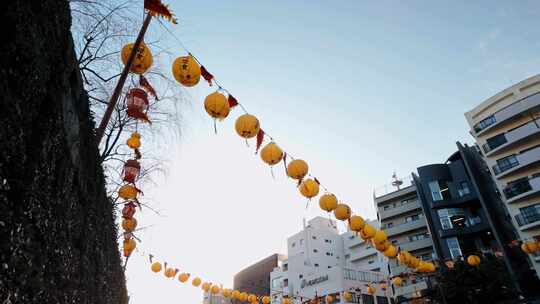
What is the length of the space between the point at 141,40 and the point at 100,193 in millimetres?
2154

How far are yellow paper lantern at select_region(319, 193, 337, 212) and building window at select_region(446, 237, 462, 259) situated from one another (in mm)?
25341

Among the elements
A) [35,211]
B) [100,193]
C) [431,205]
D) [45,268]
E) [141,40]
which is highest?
[431,205]

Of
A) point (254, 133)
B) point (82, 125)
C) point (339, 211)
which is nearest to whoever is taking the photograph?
point (82, 125)

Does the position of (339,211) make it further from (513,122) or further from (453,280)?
(513,122)

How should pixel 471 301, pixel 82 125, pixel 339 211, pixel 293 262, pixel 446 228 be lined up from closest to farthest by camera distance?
pixel 82 125 < pixel 339 211 < pixel 471 301 < pixel 446 228 < pixel 293 262

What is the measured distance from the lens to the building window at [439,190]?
30031mm

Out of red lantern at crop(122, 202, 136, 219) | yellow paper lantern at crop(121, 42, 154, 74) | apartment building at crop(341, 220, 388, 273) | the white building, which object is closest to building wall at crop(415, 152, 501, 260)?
the white building

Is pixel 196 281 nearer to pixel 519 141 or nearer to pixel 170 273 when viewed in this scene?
pixel 170 273

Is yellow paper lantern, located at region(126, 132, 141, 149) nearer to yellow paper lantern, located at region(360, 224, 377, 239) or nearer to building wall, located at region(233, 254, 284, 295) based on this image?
yellow paper lantern, located at region(360, 224, 377, 239)

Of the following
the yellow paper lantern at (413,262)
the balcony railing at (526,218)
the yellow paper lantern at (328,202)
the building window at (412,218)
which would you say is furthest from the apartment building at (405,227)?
the yellow paper lantern at (328,202)

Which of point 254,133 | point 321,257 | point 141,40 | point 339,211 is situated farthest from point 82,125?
point 321,257

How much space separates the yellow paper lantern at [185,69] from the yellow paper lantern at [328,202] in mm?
4141

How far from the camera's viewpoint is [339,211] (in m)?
7.54

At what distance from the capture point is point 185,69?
14.9 feet
